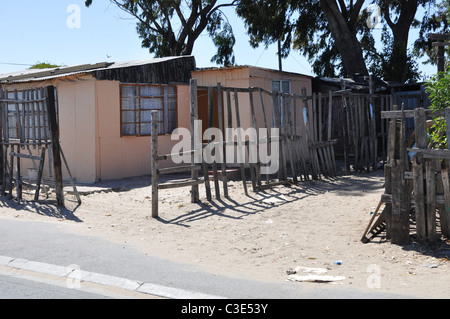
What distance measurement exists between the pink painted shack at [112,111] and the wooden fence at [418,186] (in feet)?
27.8

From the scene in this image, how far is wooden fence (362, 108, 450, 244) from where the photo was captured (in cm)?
666

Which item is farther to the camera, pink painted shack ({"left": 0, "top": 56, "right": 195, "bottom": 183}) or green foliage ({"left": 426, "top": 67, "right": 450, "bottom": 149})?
pink painted shack ({"left": 0, "top": 56, "right": 195, "bottom": 183})

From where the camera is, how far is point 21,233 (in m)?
8.25

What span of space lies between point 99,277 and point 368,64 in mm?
22881

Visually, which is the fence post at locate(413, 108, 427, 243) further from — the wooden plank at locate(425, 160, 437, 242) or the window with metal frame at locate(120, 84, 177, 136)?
the window with metal frame at locate(120, 84, 177, 136)

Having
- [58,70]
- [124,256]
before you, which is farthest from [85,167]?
[124,256]

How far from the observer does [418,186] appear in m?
6.71

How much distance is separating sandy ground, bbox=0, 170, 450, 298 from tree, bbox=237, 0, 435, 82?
12480mm

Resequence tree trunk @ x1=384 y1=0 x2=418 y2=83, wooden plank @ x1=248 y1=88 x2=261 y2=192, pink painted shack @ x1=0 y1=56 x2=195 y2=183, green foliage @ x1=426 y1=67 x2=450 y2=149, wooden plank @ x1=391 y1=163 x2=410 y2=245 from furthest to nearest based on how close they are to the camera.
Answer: tree trunk @ x1=384 y1=0 x2=418 y2=83, pink painted shack @ x1=0 y1=56 x2=195 y2=183, wooden plank @ x1=248 y1=88 x2=261 y2=192, green foliage @ x1=426 y1=67 x2=450 y2=149, wooden plank @ x1=391 y1=163 x2=410 y2=245

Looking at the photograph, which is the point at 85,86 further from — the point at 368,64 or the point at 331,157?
the point at 368,64

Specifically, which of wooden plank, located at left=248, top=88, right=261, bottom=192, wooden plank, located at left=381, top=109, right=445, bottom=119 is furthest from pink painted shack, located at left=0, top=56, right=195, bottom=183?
wooden plank, located at left=381, top=109, right=445, bottom=119

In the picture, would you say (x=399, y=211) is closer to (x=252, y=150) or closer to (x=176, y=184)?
(x=176, y=184)

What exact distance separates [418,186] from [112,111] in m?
9.08
